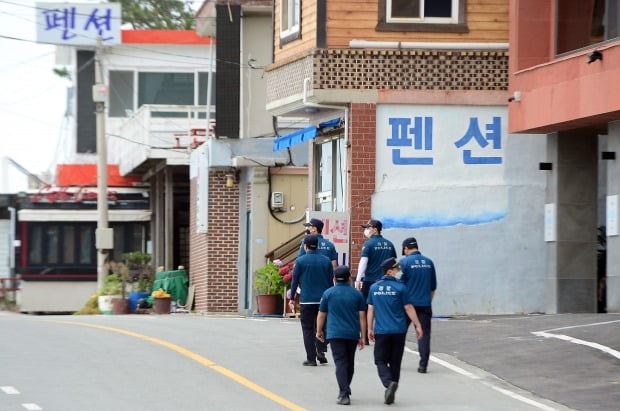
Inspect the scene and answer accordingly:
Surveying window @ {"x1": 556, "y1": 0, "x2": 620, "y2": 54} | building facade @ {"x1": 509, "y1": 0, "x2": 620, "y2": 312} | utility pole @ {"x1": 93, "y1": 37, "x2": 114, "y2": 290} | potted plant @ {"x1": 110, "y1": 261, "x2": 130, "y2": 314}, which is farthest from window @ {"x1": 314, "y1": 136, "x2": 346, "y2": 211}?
utility pole @ {"x1": 93, "y1": 37, "x2": 114, "y2": 290}

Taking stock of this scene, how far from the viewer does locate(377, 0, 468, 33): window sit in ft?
89.1

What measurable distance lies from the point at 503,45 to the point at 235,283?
10.6 meters

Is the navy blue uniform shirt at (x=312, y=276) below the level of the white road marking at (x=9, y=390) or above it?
above

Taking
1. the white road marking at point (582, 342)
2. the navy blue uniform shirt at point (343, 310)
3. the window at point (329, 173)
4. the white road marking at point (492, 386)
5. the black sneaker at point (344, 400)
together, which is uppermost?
the window at point (329, 173)

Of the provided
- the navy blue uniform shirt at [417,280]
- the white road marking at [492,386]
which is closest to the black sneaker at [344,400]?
the white road marking at [492,386]

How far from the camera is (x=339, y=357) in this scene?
15.2 metres

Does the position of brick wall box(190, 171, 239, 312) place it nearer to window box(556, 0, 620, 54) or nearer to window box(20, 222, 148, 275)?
window box(20, 222, 148, 275)

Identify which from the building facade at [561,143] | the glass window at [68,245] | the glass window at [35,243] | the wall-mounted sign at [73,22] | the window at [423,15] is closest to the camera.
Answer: the building facade at [561,143]

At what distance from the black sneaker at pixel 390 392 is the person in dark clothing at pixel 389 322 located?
0.11 ft

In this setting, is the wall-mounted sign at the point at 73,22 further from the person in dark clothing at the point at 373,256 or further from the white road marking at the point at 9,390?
the white road marking at the point at 9,390

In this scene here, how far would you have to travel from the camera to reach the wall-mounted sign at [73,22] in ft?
159

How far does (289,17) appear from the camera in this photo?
29.3 m

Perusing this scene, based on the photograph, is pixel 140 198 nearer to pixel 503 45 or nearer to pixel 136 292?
pixel 136 292

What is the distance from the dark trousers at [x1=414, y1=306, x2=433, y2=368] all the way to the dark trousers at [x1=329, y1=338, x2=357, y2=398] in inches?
89.3
